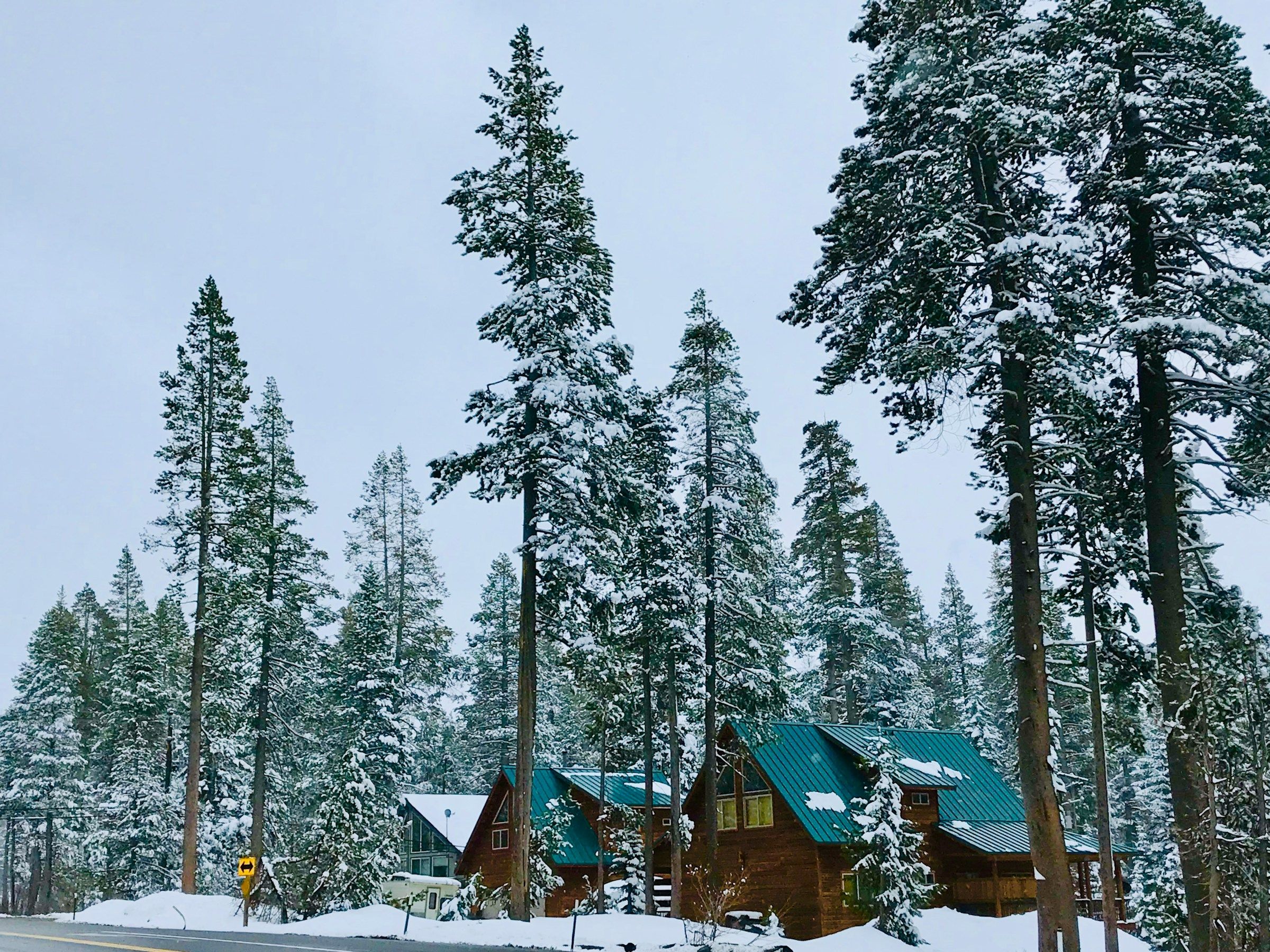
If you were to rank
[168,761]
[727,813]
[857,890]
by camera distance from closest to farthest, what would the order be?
[857,890]
[727,813]
[168,761]

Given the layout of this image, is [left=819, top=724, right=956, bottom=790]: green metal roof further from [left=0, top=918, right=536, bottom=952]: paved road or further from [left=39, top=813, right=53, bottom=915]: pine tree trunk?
[left=39, top=813, right=53, bottom=915]: pine tree trunk

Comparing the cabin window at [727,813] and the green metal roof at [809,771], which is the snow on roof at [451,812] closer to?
the cabin window at [727,813]

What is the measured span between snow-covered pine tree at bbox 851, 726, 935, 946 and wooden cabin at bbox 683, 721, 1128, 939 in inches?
37.0

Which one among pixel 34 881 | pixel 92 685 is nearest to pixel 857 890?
pixel 92 685

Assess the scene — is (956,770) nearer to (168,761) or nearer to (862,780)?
(862,780)

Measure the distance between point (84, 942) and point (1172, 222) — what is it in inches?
1018

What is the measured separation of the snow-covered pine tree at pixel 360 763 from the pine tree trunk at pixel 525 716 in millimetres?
16510

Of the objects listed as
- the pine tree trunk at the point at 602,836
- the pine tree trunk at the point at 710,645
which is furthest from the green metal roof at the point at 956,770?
the pine tree trunk at the point at 602,836

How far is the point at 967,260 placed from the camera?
16.7 m

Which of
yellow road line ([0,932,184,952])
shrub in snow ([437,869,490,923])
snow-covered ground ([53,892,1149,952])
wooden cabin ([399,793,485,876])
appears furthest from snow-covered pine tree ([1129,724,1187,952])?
wooden cabin ([399,793,485,876])

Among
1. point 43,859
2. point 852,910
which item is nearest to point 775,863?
point 852,910

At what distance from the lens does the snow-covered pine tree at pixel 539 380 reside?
2495 centimetres

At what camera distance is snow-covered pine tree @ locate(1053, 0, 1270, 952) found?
1559 centimetres

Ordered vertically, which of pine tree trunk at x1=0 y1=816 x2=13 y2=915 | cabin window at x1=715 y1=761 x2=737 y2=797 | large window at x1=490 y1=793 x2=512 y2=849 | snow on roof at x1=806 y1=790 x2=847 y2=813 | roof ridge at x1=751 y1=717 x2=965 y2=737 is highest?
roof ridge at x1=751 y1=717 x2=965 y2=737
